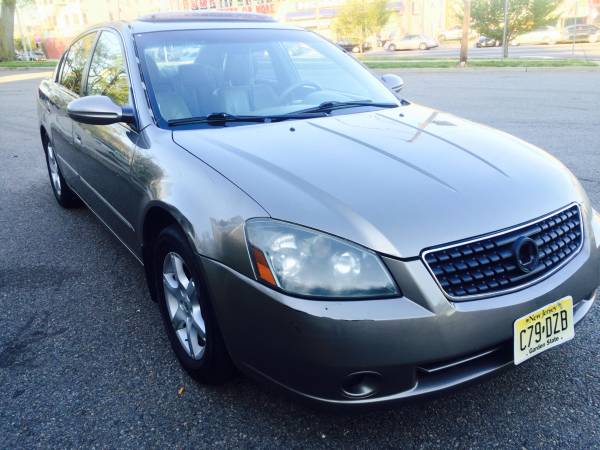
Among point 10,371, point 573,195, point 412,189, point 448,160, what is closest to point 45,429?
point 10,371

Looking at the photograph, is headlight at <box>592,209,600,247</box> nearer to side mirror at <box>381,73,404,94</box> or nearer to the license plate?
the license plate

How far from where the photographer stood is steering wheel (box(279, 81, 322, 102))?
10.4ft

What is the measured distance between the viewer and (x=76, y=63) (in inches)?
169

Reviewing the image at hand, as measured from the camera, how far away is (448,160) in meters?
2.32

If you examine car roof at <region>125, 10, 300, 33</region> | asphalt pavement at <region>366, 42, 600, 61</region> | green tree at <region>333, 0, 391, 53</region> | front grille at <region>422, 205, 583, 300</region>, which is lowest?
asphalt pavement at <region>366, 42, 600, 61</region>

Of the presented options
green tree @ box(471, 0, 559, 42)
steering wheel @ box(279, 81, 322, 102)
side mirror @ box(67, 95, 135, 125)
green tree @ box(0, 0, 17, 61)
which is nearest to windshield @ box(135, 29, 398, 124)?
steering wheel @ box(279, 81, 322, 102)

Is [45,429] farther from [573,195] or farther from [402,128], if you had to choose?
[573,195]

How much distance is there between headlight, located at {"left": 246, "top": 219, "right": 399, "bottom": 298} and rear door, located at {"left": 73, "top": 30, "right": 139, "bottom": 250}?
3.83ft

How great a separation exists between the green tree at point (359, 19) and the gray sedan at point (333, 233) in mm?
39466

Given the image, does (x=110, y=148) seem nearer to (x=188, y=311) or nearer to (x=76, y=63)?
(x=188, y=311)

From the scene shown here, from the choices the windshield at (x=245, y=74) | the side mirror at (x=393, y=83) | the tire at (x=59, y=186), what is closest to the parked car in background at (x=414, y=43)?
the tire at (x=59, y=186)

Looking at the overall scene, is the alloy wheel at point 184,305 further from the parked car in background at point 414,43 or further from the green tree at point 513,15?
the parked car in background at point 414,43

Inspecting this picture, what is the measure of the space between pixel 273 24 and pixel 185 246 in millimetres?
2127

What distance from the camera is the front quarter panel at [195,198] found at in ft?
6.44
